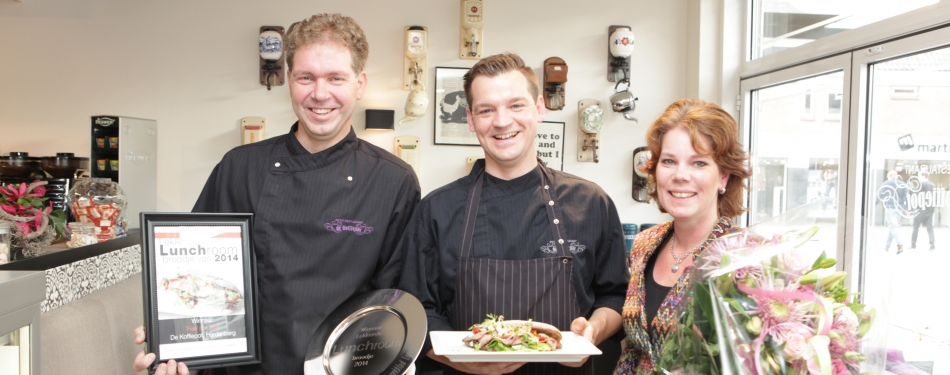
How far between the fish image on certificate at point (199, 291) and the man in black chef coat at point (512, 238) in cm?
42

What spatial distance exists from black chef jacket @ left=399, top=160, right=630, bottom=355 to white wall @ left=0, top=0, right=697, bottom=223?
2200mm

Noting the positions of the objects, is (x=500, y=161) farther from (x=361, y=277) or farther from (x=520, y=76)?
(x=361, y=277)

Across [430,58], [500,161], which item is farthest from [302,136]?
[430,58]

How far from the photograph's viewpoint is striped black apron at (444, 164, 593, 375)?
5.61 feet

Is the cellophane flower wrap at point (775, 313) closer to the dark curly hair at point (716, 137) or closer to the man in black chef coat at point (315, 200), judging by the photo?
the dark curly hair at point (716, 137)

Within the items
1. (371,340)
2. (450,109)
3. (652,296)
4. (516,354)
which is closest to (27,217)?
(371,340)

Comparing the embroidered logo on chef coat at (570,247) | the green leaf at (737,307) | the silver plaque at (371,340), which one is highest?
the green leaf at (737,307)

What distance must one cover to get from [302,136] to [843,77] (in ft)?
7.98

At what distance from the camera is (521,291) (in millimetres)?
1714

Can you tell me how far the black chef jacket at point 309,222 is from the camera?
1711mm

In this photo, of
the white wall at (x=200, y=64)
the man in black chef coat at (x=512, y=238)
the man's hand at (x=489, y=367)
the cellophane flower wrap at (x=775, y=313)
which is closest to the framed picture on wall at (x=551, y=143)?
the white wall at (x=200, y=64)

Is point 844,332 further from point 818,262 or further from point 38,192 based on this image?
point 38,192

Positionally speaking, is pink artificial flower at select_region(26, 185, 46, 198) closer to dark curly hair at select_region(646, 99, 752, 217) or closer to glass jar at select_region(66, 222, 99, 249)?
glass jar at select_region(66, 222, 99, 249)

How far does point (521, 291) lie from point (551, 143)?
7.95ft
